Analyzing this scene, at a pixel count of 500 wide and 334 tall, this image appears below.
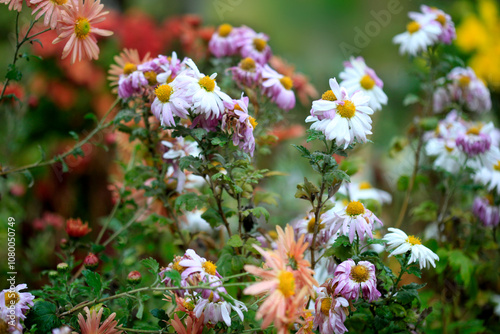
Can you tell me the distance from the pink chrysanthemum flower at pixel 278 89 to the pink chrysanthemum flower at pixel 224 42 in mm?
139

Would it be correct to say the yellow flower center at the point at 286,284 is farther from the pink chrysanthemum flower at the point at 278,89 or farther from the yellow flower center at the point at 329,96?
the pink chrysanthemum flower at the point at 278,89

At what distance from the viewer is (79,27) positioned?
→ 0.67 metres

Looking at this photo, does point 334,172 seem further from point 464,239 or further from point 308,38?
point 308,38

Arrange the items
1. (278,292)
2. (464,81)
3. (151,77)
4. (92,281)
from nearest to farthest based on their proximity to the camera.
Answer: (278,292), (92,281), (151,77), (464,81)

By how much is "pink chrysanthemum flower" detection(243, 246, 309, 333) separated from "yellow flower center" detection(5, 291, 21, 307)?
327mm

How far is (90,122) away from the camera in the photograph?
5.42 ft

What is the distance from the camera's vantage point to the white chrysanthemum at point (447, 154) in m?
0.97

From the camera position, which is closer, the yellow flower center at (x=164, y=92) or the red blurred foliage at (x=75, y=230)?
the yellow flower center at (x=164, y=92)

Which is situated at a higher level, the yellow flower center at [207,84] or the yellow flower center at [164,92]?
the yellow flower center at [207,84]

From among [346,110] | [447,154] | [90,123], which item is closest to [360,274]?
[346,110]

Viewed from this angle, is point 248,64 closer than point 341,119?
No

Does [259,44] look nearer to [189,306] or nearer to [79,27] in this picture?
[79,27]

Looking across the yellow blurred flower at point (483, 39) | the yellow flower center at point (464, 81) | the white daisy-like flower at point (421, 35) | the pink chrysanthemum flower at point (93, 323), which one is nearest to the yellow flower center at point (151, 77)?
the pink chrysanthemum flower at point (93, 323)

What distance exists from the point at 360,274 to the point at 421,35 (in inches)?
24.9
